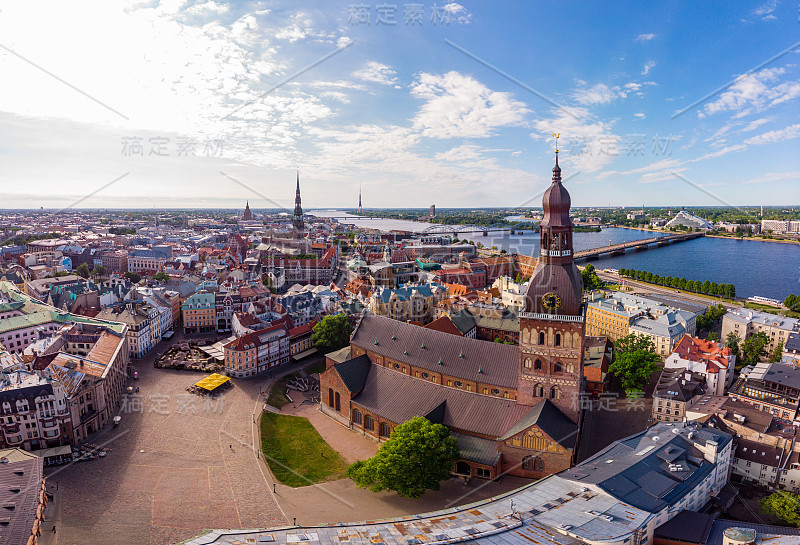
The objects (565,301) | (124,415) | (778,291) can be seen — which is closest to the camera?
(565,301)

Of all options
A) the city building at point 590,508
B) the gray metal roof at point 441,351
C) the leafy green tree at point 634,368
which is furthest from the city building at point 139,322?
the leafy green tree at point 634,368

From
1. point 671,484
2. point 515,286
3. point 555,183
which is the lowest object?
point 671,484

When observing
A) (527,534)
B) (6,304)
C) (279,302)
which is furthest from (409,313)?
(6,304)

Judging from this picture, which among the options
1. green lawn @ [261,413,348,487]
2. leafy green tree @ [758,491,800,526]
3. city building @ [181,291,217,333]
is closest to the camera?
Result: leafy green tree @ [758,491,800,526]

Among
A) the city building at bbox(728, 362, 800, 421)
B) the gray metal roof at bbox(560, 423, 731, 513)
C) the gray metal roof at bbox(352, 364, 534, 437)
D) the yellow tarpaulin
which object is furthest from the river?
the yellow tarpaulin

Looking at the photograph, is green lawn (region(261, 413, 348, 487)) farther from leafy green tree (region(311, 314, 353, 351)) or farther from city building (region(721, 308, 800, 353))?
city building (region(721, 308, 800, 353))

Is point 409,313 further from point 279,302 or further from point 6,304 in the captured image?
point 6,304
